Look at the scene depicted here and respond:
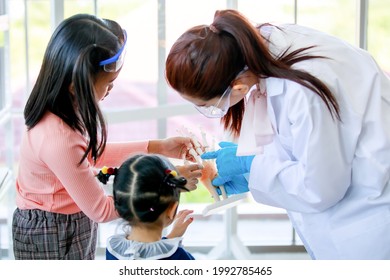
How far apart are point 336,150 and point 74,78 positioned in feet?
1.99

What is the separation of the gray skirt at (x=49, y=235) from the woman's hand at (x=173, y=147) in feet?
0.93

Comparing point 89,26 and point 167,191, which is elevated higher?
point 89,26

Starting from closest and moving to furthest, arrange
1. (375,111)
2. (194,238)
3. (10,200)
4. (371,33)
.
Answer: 1. (375,111)
2. (10,200)
3. (371,33)
4. (194,238)

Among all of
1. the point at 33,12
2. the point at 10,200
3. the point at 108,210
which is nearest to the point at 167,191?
the point at 108,210

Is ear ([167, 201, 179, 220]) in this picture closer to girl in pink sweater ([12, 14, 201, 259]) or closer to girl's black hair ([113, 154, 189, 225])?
girl's black hair ([113, 154, 189, 225])

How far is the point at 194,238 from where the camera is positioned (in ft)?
10.1

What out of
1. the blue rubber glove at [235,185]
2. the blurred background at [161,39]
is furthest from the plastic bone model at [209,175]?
the blurred background at [161,39]

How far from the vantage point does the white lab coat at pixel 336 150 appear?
61.0 inches

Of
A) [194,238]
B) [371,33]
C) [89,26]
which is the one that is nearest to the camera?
[89,26]

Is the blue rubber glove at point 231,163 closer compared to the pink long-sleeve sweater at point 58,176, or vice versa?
the pink long-sleeve sweater at point 58,176

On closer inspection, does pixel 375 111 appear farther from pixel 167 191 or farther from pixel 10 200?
pixel 10 200

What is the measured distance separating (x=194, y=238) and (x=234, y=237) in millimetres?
238

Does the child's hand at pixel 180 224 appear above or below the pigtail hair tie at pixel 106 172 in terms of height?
below

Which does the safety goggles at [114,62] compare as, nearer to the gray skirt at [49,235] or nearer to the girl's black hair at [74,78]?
the girl's black hair at [74,78]
